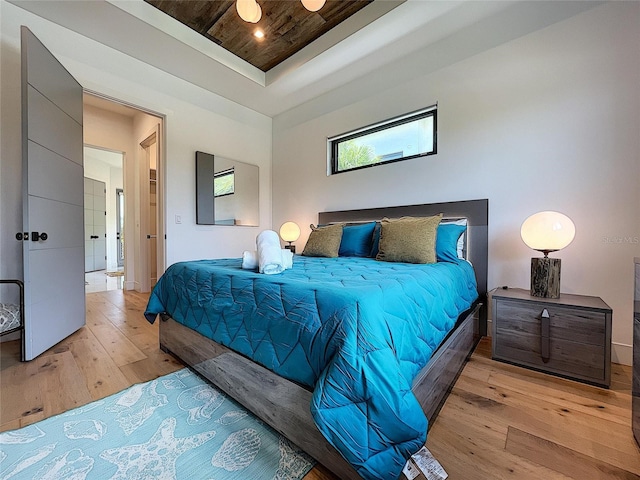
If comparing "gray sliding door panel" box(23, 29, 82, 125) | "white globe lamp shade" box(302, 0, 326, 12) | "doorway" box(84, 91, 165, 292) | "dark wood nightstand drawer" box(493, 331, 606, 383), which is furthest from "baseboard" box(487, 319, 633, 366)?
"doorway" box(84, 91, 165, 292)

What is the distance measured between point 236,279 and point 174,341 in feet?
2.85

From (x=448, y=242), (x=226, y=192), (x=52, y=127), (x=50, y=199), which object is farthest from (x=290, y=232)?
(x=52, y=127)

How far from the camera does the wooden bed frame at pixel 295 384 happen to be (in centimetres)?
101

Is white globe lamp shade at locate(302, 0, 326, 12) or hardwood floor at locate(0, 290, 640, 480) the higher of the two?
white globe lamp shade at locate(302, 0, 326, 12)

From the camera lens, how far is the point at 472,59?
2441mm

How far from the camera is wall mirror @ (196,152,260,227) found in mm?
3463

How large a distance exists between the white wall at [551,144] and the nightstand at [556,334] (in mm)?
408

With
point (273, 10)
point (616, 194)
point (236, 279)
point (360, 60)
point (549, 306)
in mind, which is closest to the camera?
point (236, 279)

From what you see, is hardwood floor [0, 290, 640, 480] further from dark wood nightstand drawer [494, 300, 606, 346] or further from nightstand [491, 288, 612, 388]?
dark wood nightstand drawer [494, 300, 606, 346]

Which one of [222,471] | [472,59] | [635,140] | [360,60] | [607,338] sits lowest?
[222,471]

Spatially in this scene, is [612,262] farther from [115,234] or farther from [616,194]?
[115,234]

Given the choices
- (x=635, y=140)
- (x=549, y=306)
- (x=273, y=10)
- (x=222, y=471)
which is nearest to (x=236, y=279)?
(x=222, y=471)

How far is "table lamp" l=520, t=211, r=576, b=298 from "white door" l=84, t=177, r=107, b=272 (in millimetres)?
7985

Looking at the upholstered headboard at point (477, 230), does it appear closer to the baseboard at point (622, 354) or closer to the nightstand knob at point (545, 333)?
the nightstand knob at point (545, 333)
